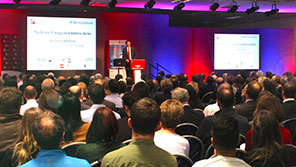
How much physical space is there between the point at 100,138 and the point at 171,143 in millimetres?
587

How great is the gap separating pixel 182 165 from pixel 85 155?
654 millimetres

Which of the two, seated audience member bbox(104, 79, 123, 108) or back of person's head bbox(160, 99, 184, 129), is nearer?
back of person's head bbox(160, 99, 184, 129)

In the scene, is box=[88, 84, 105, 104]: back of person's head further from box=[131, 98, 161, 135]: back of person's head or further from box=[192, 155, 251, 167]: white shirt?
box=[192, 155, 251, 167]: white shirt

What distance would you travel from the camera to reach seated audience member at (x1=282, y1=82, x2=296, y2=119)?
4.54 meters

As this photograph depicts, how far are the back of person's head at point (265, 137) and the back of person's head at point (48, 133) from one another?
1261 mm

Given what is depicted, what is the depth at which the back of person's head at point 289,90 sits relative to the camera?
15.2 feet

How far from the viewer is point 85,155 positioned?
98.3 inches

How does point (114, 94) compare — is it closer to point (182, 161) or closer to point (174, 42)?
point (182, 161)

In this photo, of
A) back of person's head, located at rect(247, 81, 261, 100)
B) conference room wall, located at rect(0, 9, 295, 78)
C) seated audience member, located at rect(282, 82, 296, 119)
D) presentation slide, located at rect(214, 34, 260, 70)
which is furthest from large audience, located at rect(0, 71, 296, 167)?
presentation slide, located at rect(214, 34, 260, 70)

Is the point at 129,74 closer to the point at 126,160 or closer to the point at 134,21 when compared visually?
the point at 134,21

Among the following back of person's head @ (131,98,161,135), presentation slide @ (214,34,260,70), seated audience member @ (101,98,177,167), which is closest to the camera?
seated audience member @ (101,98,177,167)

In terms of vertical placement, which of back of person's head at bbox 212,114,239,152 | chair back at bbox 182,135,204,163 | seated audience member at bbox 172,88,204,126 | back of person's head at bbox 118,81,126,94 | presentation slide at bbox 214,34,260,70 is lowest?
chair back at bbox 182,135,204,163

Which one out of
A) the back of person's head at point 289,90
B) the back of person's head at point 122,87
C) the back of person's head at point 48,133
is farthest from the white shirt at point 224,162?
the back of person's head at point 122,87

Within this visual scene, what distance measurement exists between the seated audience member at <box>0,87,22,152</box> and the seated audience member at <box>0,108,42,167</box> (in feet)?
1.60
